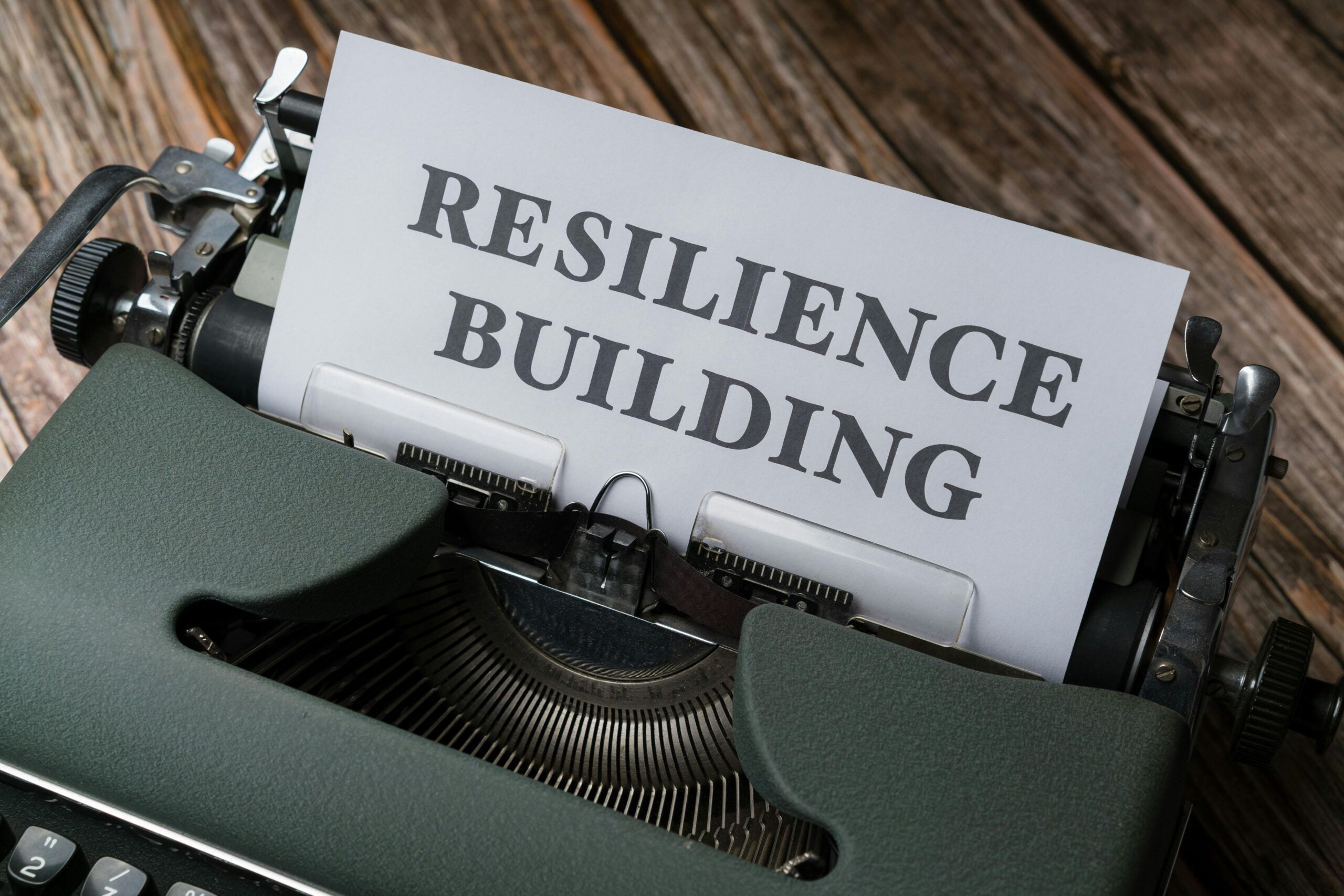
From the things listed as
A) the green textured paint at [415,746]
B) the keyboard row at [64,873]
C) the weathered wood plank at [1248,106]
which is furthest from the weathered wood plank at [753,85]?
the keyboard row at [64,873]

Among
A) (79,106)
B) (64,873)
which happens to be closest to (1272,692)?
(64,873)

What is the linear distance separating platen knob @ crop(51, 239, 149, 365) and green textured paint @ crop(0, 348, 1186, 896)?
0.19m

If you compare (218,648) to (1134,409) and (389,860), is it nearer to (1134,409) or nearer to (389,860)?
(389,860)

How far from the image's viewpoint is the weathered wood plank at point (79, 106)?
135 cm

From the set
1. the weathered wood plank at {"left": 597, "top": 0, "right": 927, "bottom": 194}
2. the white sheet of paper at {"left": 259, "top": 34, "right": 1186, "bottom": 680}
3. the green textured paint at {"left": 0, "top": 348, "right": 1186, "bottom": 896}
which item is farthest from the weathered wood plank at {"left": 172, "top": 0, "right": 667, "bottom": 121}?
the green textured paint at {"left": 0, "top": 348, "right": 1186, "bottom": 896}

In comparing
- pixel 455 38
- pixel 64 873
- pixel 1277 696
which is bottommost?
pixel 64 873

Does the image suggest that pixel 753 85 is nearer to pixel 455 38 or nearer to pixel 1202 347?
pixel 455 38

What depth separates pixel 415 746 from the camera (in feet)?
2.42

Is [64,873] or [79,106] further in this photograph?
[79,106]

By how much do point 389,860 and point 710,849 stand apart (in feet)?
0.59

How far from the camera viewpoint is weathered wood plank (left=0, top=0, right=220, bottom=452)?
1353mm

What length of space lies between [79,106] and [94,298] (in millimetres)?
558

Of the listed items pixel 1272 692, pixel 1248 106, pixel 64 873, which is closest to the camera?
pixel 64 873

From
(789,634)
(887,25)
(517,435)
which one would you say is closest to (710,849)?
(789,634)
